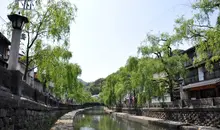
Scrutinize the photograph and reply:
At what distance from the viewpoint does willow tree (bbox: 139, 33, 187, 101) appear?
22.1 meters

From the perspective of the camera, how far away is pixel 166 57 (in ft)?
75.4

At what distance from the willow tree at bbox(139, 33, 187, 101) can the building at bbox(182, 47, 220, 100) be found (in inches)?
118

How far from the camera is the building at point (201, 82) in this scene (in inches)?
958

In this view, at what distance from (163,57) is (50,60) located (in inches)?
519

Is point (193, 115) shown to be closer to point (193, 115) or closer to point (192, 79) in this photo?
point (193, 115)

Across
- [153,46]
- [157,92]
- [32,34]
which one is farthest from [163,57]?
[32,34]

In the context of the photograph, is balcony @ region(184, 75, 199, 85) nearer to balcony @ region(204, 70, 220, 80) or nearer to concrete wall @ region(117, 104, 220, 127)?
balcony @ region(204, 70, 220, 80)

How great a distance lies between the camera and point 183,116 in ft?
64.2

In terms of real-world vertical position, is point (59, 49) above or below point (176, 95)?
above

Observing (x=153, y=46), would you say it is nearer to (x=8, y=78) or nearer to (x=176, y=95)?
(x=176, y=95)

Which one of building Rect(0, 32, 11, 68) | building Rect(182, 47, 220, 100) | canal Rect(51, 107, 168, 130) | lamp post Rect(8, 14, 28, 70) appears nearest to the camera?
lamp post Rect(8, 14, 28, 70)

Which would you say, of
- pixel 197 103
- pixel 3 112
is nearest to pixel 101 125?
pixel 197 103

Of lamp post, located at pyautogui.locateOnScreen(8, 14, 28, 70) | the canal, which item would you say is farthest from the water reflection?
lamp post, located at pyautogui.locateOnScreen(8, 14, 28, 70)

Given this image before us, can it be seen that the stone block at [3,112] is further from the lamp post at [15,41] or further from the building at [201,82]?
the building at [201,82]
